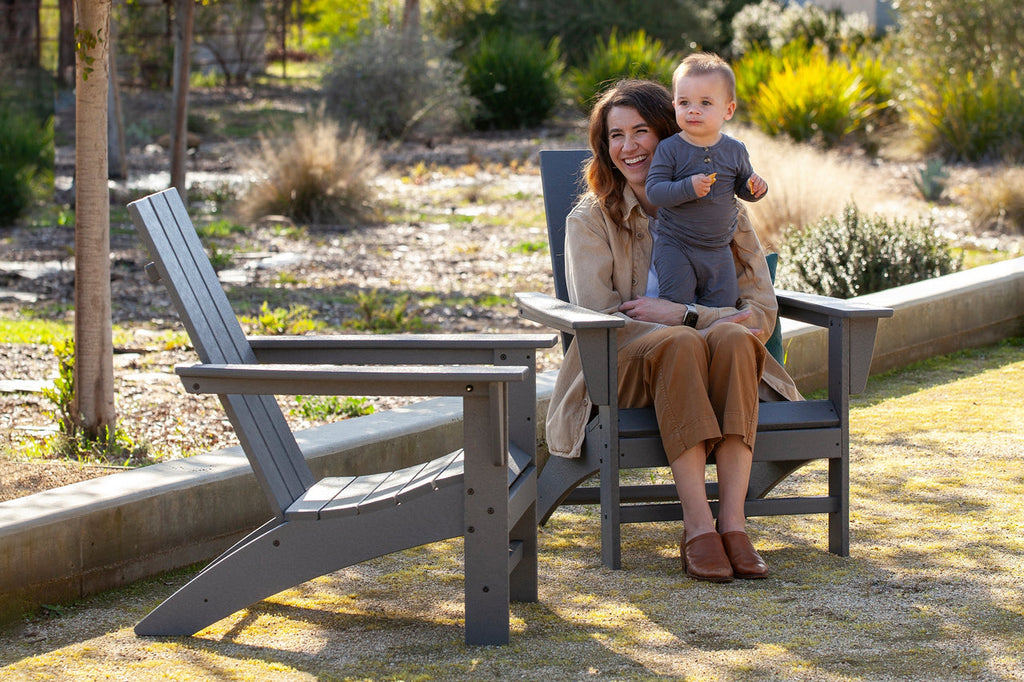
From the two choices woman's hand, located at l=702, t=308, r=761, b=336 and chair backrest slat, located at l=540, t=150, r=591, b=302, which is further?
chair backrest slat, located at l=540, t=150, r=591, b=302

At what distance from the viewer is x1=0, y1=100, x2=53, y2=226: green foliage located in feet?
35.6

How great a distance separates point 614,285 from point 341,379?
1302 mm

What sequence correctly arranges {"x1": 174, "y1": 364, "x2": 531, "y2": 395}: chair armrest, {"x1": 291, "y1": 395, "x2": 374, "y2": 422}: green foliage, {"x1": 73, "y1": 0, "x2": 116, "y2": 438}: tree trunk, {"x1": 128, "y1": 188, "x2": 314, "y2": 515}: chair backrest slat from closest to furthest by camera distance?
{"x1": 174, "y1": 364, "x2": 531, "y2": 395}: chair armrest
{"x1": 128, "y1": 188, "x2": 314, "y2": 515}: chair backrest slat
{"x1": 73, "y1": 0, "x2": 116, "y2": 438}: tree trunk
{"x1": 291, "y1": 395, "x2": 374, "y2": 422}: green foliage

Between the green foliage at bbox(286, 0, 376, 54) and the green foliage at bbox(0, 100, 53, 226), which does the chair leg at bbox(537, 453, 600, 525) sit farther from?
the green foliage at bbox(286, 0, 376, 54)

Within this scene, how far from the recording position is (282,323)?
6410 millimetres

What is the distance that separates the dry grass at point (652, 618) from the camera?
9.32 feet

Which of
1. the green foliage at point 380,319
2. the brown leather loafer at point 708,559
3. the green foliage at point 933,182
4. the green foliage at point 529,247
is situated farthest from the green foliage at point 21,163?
the brown leather loafer at point 708,559

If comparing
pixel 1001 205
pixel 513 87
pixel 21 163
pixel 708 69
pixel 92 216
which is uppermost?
pixel 513 87

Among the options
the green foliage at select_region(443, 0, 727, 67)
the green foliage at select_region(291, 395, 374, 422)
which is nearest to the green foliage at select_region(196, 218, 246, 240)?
the green foliage at select_region(291, 395, 374, 422)

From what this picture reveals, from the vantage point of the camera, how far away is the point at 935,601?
3217 mm

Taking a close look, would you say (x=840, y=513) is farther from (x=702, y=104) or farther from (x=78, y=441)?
(x=78, y=441)

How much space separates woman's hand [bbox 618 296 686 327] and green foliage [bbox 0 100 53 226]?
860cm

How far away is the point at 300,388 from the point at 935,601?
1728mm

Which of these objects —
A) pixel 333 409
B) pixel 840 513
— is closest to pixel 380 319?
pixel 333 409
